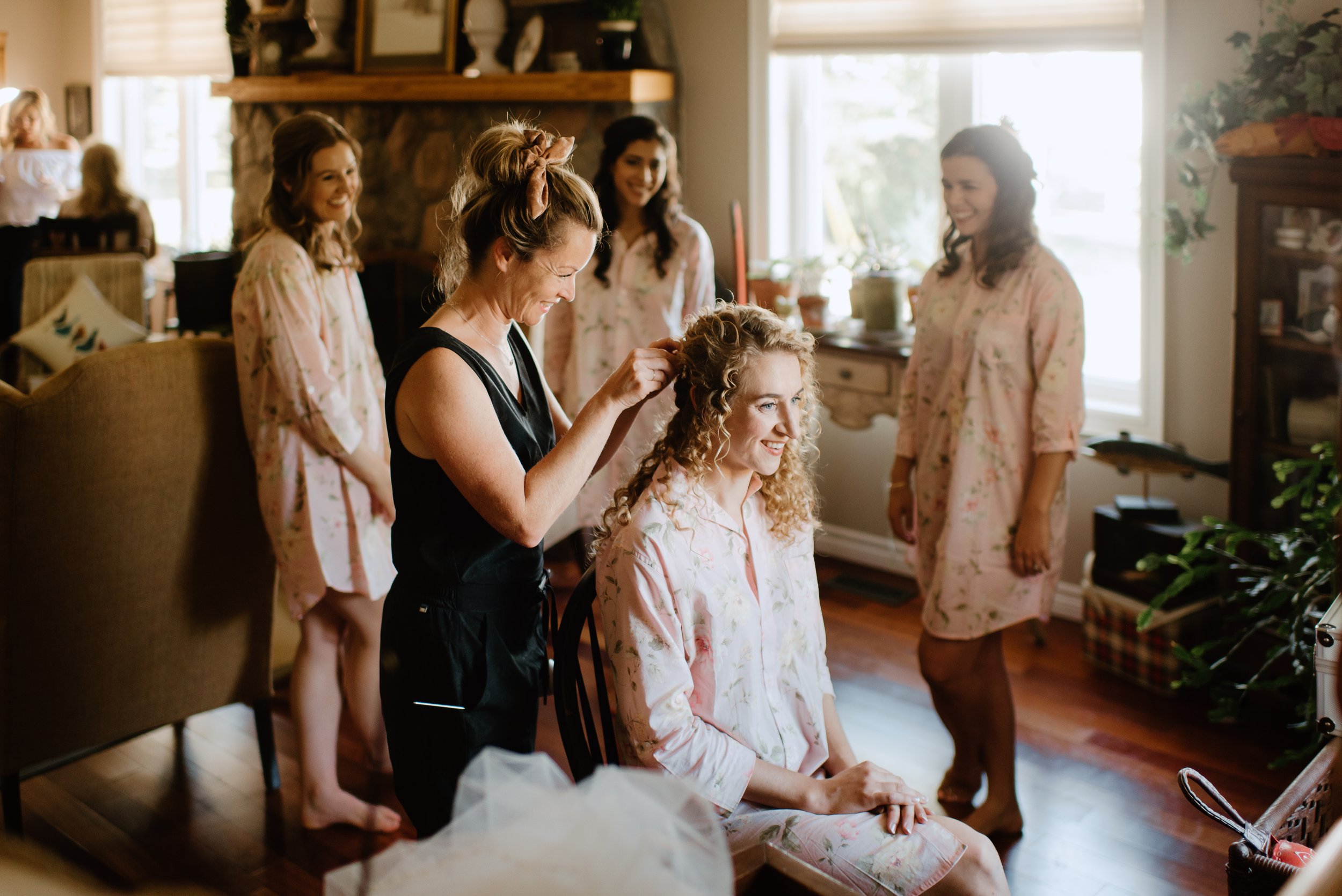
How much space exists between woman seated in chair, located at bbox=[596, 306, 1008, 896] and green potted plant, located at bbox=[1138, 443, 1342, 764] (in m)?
1.39

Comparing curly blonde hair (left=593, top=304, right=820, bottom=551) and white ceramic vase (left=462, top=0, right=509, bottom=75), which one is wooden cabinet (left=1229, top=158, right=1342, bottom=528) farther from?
white ceramic vase (left=462, top=0, right=509, bottom=75)

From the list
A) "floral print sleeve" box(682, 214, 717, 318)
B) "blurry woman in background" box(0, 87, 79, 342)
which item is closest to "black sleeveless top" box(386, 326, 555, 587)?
"floral print sleeve" box(682, 214, 717, 318)

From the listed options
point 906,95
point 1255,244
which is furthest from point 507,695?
point 906,95

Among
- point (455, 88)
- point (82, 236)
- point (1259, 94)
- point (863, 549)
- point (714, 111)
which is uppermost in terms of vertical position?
Answer: point (455, 88)

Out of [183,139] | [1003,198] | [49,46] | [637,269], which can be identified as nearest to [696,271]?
[637,269]

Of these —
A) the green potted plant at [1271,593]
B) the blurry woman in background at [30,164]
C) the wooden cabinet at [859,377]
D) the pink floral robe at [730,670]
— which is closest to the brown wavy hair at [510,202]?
the pink floral robe at [730,670]

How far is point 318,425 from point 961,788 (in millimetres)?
1568

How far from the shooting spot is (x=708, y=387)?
1.67 m

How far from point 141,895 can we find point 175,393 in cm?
160

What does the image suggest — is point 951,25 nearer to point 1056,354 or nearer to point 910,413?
point 910,413

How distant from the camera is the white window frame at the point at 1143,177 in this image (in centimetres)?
329

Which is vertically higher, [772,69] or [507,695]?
[772,69]

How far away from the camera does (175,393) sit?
226 cm

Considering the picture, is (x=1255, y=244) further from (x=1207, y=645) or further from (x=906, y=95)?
(x=906, y=95)
